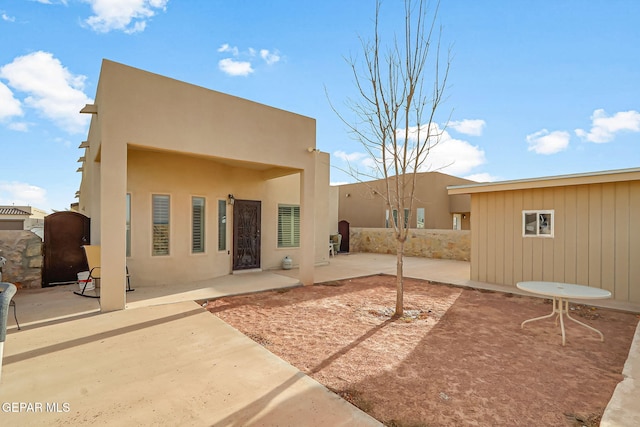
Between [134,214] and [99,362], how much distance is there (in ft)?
15.0

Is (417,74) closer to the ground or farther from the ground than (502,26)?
closer to the ground

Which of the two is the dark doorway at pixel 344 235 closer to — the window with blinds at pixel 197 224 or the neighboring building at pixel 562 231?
the neighboring building at pixel 562 231

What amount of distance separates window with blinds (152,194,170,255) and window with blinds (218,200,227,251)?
1.42m

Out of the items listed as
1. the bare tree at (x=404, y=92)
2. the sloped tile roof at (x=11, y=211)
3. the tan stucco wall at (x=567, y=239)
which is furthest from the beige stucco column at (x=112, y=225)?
the sloped tile roof at (x=11, y=211)

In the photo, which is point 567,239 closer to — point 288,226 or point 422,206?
point 288,226

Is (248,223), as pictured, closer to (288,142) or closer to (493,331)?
(288,142)

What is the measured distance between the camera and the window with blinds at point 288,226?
10.5 metres

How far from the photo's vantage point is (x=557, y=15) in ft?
22.6

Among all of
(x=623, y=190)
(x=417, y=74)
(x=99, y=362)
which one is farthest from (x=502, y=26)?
(x=99, y=362)

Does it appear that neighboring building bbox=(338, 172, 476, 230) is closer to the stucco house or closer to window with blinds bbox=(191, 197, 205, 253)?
the stucco house

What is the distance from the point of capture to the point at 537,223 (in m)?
7.78

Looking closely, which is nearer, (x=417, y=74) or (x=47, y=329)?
(x=47, y=329)

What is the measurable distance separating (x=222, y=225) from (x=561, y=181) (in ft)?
28.9

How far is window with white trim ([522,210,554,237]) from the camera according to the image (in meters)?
7.58
